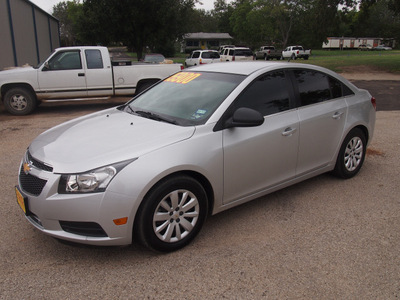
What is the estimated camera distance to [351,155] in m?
4.77

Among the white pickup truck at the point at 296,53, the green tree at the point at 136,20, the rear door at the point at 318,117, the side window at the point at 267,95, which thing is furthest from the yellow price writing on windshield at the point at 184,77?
the white pickup truck at the point at 296,53

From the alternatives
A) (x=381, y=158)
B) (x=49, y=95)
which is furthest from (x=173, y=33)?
(x=381, y=158)

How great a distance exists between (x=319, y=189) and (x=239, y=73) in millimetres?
1878

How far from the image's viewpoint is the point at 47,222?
284cm

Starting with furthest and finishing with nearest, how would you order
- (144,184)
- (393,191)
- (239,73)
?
(393,191)
(239,73)
(144,184)

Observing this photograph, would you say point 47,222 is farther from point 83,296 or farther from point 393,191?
point 393,191

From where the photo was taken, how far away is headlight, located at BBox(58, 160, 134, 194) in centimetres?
275

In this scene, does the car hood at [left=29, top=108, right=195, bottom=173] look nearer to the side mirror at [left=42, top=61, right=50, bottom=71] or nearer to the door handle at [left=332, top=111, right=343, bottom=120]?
the door handle at [left=332, top=111, right=343, bottom=120]

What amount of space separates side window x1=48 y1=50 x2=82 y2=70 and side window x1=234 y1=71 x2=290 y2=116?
7545mm

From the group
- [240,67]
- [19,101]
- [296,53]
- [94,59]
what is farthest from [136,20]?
[296,53]

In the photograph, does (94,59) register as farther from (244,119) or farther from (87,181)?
(87,181)

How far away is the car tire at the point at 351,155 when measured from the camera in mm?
4621

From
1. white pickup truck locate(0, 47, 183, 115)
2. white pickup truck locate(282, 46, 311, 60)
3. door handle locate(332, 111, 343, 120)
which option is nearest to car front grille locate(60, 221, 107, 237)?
door handle locate(332, 111, 343, 120)

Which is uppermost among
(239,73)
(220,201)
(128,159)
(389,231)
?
(239,73)
